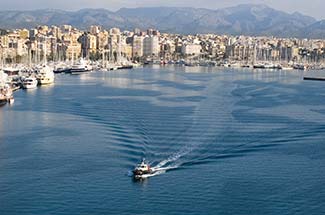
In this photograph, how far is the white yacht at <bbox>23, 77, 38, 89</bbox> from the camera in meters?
16.5

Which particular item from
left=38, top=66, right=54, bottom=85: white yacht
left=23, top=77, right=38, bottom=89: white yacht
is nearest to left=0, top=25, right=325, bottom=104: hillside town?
left=38, top=66, right=54, bottom=85: white yacht

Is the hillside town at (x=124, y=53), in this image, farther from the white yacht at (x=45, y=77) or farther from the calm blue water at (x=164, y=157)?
the calm blue water at (x=164, y=157)

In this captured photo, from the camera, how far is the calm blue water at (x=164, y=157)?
233 inches

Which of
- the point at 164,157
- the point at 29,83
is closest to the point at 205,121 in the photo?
the point at 164,157

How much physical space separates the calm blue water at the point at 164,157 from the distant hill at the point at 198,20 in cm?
7790

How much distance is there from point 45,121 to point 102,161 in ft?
11.1

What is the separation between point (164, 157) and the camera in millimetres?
7516

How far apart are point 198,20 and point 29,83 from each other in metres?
105

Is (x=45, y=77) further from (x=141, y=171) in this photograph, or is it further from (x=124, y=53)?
(x=124, y=53)

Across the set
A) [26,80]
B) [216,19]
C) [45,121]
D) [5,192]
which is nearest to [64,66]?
[26,80]

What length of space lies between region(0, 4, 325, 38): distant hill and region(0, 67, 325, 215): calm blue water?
77.9 metres

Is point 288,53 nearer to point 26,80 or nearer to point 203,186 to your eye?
point 26,80

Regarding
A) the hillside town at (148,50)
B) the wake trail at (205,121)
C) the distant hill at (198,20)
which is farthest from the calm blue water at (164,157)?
the distant hill at (198,20)

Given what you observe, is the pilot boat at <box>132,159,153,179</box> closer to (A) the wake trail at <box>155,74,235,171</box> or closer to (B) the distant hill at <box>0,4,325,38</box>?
(A) the wake trail at <box>155,74,235,171</box>
